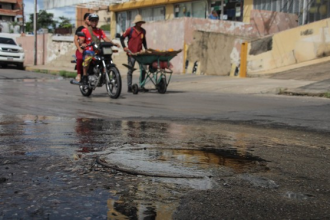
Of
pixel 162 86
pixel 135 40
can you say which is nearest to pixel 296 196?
pixel 162 86

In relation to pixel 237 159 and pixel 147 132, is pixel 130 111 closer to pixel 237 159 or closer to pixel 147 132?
pixel 147 132

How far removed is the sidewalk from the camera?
12.2 meters

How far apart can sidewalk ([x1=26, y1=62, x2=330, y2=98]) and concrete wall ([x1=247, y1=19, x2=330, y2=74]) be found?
977mm

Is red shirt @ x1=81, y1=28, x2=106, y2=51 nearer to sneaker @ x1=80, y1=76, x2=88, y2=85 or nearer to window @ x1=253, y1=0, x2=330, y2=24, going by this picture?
sneaker @ x1=80, y1=76, x2=88, y2=85

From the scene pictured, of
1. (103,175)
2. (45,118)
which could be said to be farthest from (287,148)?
(45,118)

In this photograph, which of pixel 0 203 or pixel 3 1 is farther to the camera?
pixel 3 1

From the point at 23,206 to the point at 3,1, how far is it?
100041 millimetres

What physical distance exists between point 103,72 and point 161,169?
24.3 feet

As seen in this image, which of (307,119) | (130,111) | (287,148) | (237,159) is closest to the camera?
(237,159)

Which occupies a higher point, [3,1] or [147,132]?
[3,1]

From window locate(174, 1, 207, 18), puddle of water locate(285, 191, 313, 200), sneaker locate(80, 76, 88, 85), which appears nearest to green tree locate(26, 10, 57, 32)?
window locate(174, 1, 207, 18)

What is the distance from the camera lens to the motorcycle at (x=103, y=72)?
10305mm

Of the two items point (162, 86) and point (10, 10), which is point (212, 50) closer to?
point (162, 86)

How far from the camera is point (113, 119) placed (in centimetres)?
661
